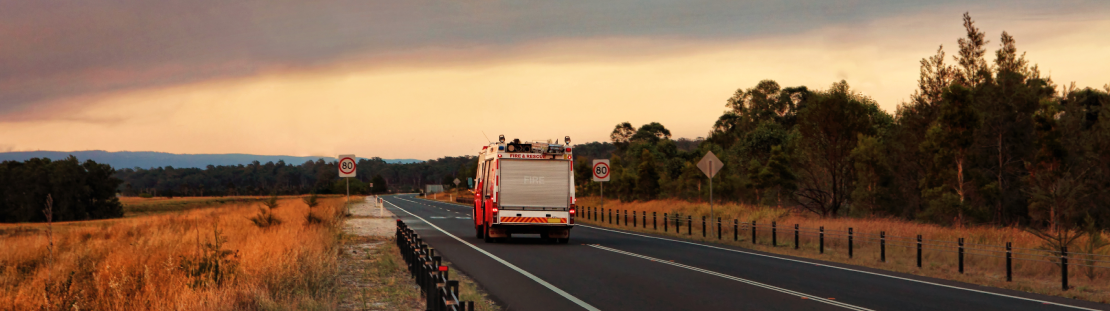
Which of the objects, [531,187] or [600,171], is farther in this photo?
[600,171]

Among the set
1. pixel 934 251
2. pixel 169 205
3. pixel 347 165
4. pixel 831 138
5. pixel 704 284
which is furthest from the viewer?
pixel 169 205

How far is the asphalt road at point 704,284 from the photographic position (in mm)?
10383

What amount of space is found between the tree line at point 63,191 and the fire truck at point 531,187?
8010 cm

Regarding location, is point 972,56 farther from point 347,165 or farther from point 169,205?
point 169,205

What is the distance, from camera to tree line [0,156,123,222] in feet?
283

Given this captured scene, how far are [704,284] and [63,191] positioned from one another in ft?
312

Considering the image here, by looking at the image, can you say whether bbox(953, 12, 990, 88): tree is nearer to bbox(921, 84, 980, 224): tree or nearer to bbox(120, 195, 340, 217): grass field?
bbox(921, 84, 980, 224): tree

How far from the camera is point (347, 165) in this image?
30516 millimetres

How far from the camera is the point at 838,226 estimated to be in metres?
24.7

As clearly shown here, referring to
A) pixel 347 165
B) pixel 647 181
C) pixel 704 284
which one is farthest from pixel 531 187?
pixel 647 181

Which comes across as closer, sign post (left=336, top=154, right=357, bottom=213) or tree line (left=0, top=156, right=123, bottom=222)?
sign post (left=336, top=154, right=357, bottom=213)

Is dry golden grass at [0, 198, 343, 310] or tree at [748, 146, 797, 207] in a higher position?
tree at [748, 146, 797, 207]

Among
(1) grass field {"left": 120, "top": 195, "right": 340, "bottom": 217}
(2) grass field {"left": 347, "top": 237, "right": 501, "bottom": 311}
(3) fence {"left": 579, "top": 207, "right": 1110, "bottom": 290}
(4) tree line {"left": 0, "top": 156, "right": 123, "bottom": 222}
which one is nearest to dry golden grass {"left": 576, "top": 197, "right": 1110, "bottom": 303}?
(3) fence {"left": 579, "top": 207, "right": 1110, "bottom": 290}

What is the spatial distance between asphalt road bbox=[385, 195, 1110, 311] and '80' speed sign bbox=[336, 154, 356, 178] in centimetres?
1224
